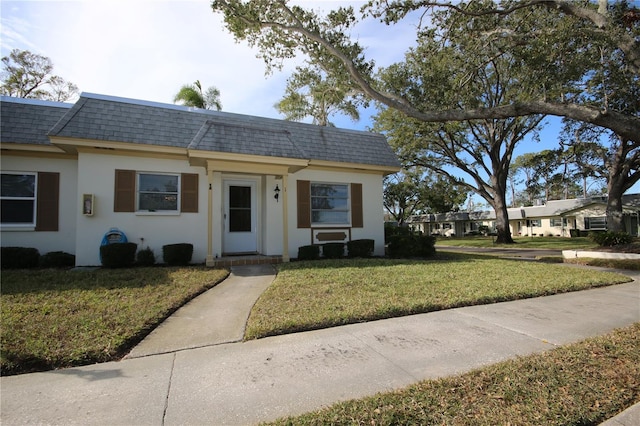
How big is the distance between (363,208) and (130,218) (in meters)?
7.26

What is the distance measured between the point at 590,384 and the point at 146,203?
31.6 feet

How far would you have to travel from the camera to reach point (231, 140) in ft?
29.8

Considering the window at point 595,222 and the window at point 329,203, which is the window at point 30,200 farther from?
the window at point 595,222

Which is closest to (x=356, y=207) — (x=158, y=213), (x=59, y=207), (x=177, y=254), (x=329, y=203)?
(x=329, y=203)

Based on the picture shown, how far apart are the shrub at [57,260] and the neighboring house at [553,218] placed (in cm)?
4281

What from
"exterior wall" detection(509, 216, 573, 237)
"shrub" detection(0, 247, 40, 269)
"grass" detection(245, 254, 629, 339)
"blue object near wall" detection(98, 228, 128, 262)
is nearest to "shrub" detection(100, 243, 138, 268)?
"blue object near wall" detection(98, 228, 128, 262)

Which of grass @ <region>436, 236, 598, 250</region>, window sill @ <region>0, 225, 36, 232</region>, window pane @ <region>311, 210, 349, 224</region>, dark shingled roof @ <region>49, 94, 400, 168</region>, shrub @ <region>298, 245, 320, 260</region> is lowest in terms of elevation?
grass @ <region>436, 236, 598, 250</region>

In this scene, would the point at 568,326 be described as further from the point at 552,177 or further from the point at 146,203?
the point at 552,177

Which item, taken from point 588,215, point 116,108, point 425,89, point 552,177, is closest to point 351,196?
point 425,89

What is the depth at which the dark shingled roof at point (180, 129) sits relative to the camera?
8.43m

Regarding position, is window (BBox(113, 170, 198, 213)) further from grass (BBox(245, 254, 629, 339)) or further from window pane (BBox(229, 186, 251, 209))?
grass (BBox(245, 254, 629, 339))

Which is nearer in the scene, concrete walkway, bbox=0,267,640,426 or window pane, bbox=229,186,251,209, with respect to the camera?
concrete walkway, bbox=0,267,640,426

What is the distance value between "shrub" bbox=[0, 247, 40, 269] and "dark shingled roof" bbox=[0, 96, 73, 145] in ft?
8.81

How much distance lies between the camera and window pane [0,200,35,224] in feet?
28.1
